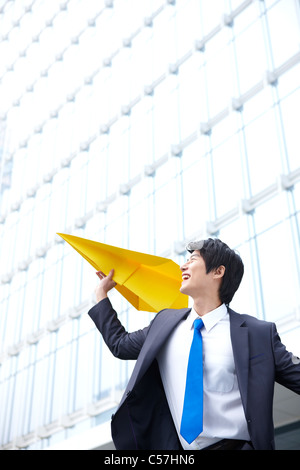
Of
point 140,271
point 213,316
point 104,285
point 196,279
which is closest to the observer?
point 213,316

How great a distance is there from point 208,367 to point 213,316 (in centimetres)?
32

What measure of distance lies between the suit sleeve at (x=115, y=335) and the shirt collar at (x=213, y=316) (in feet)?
0.97

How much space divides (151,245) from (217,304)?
13507 millimetres

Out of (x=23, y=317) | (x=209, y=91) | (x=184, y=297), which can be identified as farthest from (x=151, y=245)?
(x=184, y=297)

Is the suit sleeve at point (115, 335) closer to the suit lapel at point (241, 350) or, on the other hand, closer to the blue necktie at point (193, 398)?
the blue necktie at point (193, 398)

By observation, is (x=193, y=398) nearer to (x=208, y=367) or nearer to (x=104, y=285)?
(x=208, y=367)

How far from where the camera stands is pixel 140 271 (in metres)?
3.60

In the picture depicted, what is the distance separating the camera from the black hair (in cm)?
321

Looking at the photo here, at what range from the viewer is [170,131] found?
701 inches

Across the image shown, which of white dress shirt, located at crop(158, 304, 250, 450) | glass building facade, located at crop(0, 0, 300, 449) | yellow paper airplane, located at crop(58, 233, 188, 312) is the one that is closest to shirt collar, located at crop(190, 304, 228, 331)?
white dress shirt, located at crop(158, 304, 250, 450)

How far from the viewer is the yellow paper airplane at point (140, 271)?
3.54 metres

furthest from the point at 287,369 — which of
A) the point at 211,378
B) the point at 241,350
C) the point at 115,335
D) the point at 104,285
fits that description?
the point at 104,285

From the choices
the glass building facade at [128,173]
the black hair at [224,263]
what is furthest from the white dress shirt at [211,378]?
the glass building facade at [128,173]

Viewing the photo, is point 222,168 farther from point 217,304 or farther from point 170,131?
point 217,304
